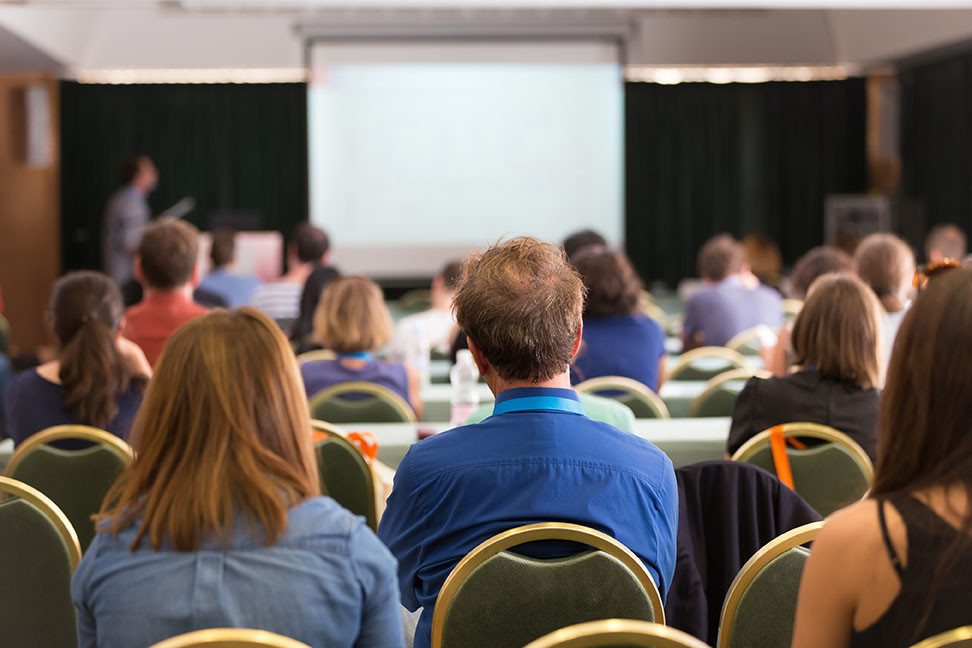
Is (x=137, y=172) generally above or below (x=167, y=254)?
above

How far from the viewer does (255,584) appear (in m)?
1.50

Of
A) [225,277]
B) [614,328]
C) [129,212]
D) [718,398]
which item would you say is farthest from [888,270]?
[129,212]

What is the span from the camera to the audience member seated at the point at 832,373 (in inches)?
117

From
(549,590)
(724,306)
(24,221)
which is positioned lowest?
(549,590)

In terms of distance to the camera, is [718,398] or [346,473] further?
[718,398]

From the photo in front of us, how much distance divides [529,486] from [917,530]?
660mm

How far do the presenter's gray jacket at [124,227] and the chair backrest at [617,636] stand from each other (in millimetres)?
8949

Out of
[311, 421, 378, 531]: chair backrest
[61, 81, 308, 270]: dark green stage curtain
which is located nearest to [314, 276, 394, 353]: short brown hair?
[311, 421, 378, 531]: chair backrest

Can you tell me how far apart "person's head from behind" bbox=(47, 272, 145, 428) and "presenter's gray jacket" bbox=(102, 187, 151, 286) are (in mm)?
6661

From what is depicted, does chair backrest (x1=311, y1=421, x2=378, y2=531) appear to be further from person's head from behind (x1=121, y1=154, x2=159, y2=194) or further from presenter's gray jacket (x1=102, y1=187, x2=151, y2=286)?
person's head from behind (x1=121, y1=154, x2=159, y2=194)

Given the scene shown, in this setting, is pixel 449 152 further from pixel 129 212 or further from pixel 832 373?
pixel 832 373

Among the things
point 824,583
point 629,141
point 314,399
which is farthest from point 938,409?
point 629,141

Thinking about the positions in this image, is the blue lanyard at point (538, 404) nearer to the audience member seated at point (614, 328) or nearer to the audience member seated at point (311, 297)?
the audience member seated at point (614, 328)

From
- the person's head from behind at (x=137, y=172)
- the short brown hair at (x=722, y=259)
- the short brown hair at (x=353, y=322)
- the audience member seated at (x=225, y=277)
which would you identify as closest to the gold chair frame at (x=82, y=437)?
the short brown hair at (x=353, y=322)
